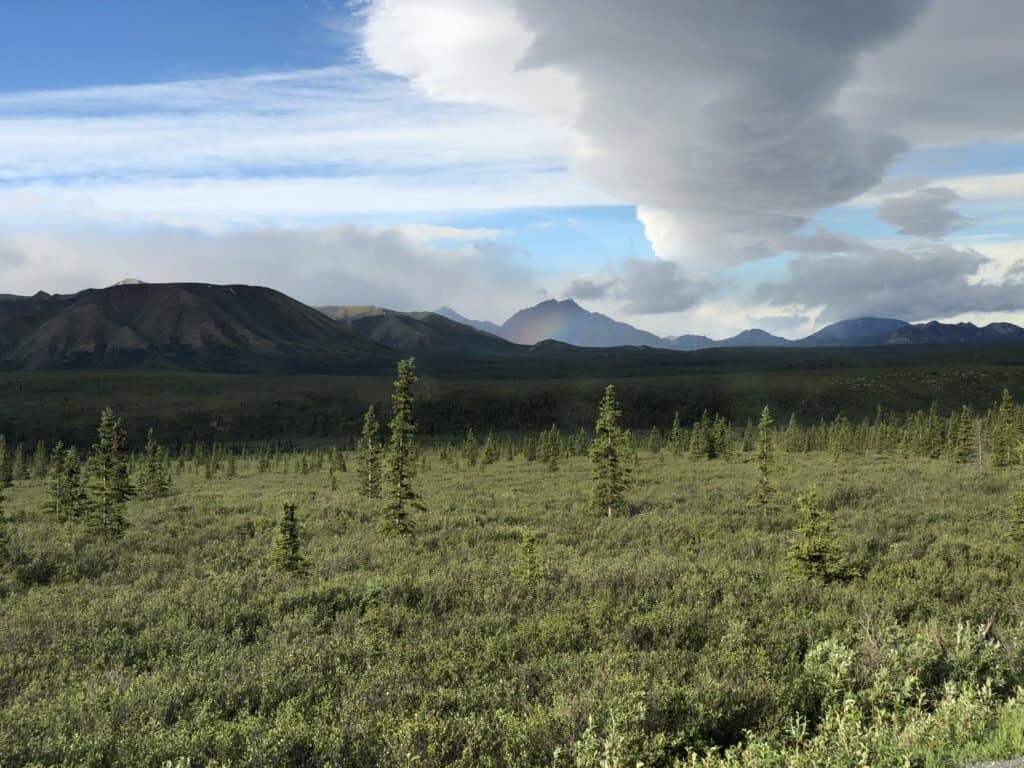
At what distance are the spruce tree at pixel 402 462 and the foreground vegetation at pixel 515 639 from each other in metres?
0.27

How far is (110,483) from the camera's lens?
29.7 m

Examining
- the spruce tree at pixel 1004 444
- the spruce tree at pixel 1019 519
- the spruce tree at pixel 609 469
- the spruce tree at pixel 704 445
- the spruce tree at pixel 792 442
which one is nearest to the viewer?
the spruce tree at pixel 1019 519

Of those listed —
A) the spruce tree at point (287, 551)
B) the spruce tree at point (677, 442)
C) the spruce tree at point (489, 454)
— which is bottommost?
the spruce tree at point (489, 454)

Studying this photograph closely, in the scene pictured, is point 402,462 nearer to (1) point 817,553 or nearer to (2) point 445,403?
(1) point 817,553

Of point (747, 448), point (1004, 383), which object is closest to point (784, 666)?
point (747, 448)

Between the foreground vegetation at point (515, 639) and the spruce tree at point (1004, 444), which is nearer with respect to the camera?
the foreground vegetation at point (515, 639)

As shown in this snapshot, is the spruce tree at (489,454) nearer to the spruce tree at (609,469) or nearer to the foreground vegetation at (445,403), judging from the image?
the spruce tree at (609,469)

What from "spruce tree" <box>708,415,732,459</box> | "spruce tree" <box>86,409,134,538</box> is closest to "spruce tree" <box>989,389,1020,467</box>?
"spruce tree" <box>708,415,732,459</box>

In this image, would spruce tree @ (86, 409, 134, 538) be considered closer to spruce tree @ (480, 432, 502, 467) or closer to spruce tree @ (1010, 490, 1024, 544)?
spruce tree @ (1010, 490, 1024, 544)

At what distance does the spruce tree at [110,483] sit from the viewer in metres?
29.6

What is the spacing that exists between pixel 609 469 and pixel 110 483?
28.6 metres

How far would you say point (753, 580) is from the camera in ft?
57.0

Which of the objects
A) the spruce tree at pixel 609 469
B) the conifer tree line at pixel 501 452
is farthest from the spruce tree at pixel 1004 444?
the spruce tree at pixel 609 469

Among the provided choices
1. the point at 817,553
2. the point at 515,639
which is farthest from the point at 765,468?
the point at 515,639
